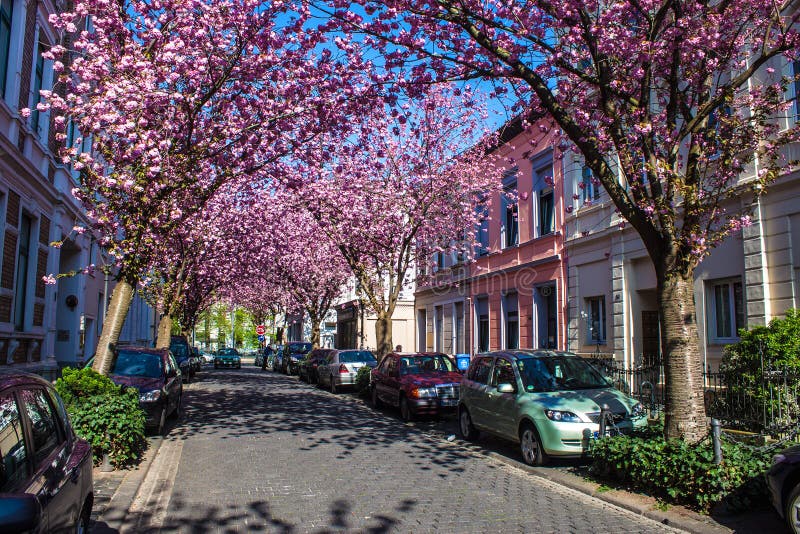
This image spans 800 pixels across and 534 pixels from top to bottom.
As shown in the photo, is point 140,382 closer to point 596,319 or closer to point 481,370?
point 481,370

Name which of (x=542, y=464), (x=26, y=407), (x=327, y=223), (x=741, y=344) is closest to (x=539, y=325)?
(x=327, y=223)

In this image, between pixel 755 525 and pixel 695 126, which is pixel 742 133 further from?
pixel 755 525

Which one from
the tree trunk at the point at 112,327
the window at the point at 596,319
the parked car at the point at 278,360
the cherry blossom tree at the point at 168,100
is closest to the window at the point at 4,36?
the cherry blossom tree at the point at 168,100

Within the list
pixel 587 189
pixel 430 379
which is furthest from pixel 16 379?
pixel 587 189

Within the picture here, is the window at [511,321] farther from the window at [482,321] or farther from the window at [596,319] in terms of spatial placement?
the window at [596,319]

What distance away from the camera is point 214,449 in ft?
35.0

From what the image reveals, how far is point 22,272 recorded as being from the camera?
15031mm

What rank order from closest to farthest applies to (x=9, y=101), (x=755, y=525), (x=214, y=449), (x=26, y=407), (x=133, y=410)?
(x=26, y=407), (x=755, y=525), (x=133, y=410), (x=214, y=449), (x=9, y=101)

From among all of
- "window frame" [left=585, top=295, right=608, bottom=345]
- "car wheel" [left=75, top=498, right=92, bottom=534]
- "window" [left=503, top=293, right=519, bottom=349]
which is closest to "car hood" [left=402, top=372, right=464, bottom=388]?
"window frame" [left=585, top=295, right=608, bottom=345]

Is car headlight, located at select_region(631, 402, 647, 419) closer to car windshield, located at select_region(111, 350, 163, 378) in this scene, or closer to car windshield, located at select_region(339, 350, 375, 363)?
car windshield, located at select_region(111, 350, 163, 378)

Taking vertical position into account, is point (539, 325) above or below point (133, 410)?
above

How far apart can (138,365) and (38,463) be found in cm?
999

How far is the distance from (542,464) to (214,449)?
532 centimetres

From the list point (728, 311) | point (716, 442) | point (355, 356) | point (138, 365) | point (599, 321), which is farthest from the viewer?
point (355, 356)
